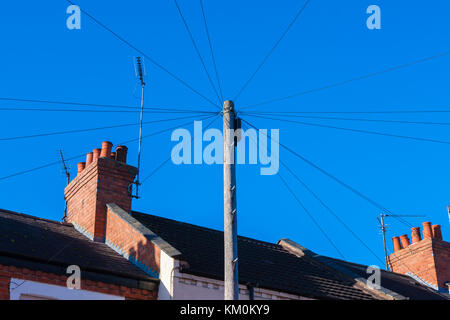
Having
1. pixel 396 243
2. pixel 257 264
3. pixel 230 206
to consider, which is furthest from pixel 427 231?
pixel 230 206

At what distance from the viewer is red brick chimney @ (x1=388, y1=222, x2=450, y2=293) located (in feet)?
95.7

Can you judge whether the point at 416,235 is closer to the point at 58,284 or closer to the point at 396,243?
the point at 396,243

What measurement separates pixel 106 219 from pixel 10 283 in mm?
5697

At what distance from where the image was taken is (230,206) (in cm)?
1298

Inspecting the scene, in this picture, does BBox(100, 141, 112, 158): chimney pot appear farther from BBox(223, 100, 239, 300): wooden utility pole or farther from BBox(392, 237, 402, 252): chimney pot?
BBox(392, 237, 402, 252): chimney pot

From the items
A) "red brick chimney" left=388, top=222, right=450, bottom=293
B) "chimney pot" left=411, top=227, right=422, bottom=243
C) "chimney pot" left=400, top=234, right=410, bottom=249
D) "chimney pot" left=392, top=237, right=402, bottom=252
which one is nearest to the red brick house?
"red brick chimney" left=388, top=222, right=450, bottom=293

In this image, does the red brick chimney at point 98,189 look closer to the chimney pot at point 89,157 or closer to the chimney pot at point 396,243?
the chimney pot at point 89,157

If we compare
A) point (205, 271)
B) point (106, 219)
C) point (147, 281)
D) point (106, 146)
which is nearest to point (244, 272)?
point (205, 271)

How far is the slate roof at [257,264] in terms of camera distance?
18.8 metres

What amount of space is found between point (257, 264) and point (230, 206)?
8.30 m

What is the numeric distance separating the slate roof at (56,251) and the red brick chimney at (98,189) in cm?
66

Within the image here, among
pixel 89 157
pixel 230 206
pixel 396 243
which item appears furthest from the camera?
pixel 396 243

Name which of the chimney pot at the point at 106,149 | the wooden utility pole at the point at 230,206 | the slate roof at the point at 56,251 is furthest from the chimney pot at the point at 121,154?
the wooden utility pole at the point at 230,206
